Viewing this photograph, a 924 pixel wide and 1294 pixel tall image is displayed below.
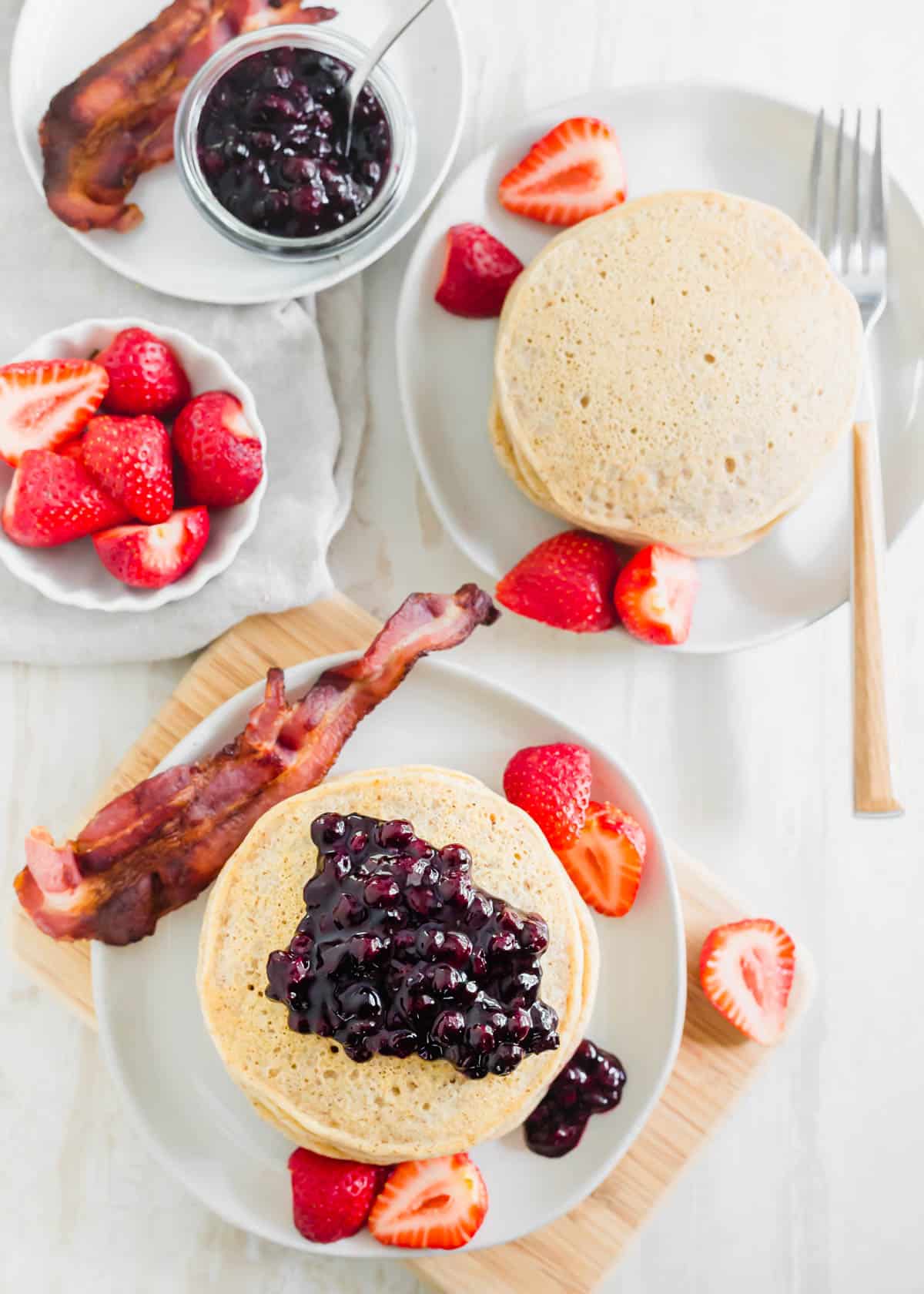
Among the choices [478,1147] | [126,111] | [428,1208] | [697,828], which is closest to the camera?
[428,1208]

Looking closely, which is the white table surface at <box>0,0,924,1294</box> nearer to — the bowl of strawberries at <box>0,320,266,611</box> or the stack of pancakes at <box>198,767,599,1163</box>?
the bowl of strawberries at <box>0,320,266,611</box>

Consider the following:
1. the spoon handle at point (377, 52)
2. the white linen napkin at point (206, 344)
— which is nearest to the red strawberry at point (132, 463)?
the white linen napkin at point (206, 344)

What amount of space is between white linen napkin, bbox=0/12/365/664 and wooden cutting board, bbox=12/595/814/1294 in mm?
88

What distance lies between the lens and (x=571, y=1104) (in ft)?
7.40

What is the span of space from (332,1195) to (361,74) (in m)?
2.12

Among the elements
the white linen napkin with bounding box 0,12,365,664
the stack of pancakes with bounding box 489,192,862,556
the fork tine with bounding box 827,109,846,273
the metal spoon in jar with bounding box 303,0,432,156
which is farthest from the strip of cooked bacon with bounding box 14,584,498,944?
the fork tine with bounding box 827,109,846,273

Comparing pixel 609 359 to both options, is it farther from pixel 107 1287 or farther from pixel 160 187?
pixel 107 1287

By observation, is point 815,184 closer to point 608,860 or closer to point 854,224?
point 854,224

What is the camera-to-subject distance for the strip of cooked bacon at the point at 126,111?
7.77 feet

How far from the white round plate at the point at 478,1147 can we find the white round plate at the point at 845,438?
335 millimetres

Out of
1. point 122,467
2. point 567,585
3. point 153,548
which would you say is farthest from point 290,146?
point 567,585

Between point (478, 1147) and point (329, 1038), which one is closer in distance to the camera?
point (329, 1038)

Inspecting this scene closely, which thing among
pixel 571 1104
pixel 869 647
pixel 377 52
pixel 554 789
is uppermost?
pixel 377 52

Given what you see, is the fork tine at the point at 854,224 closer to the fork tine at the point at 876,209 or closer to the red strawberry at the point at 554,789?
the fork tine at the point at 876,209
